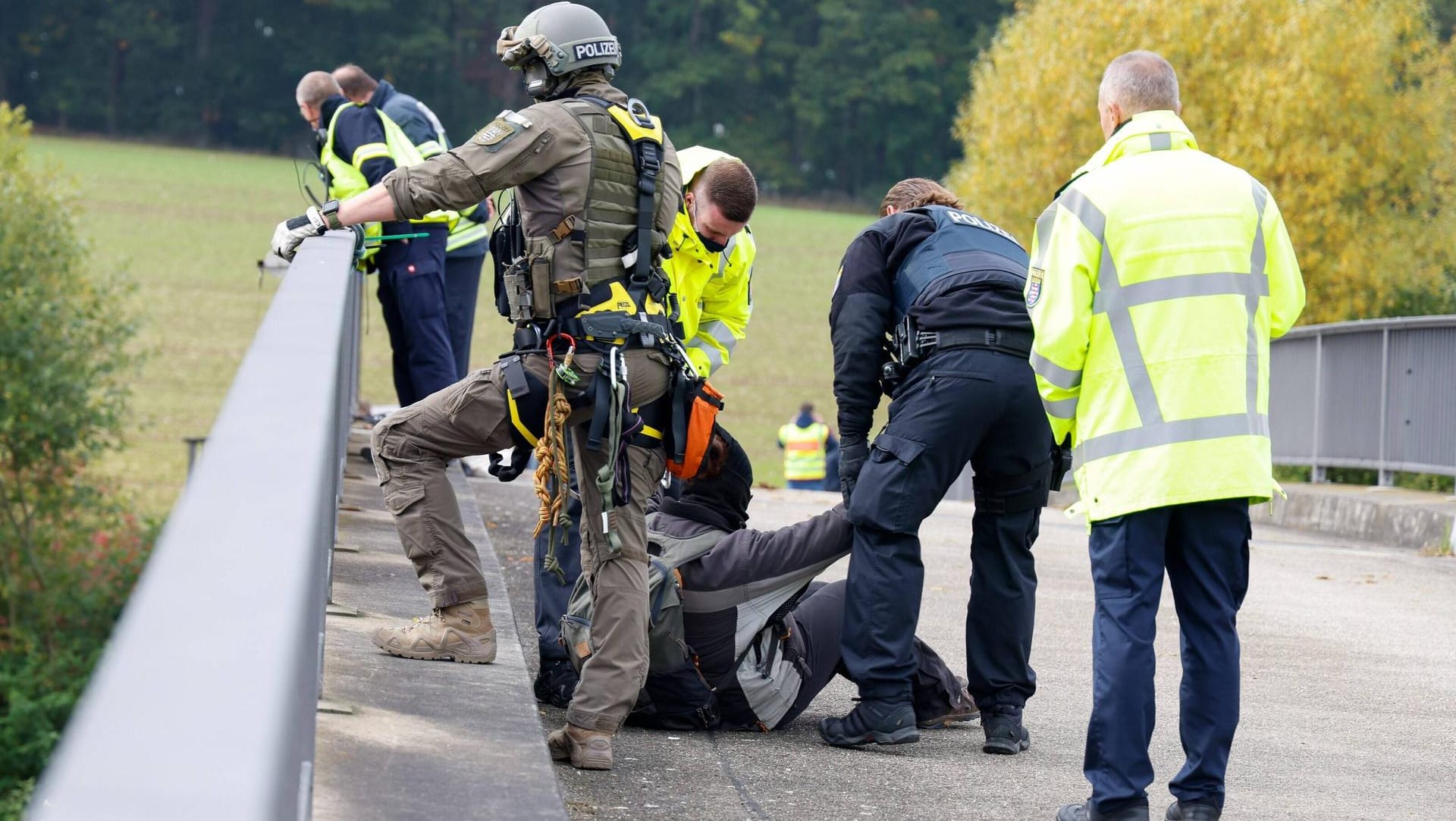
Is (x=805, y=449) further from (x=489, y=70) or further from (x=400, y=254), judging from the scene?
(x=489, y=70)

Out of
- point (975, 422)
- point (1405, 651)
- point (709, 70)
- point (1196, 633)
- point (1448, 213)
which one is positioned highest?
point (709, 70)

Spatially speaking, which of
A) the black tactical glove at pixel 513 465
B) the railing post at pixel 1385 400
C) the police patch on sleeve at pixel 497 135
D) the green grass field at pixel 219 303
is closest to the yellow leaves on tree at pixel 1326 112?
the railing post at pixel 1385 400

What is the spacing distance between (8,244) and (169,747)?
3525 centimetres

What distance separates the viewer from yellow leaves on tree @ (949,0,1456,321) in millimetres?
21328

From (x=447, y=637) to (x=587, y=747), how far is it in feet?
1.61

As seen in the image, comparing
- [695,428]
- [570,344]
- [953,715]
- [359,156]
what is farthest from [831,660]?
[359,156]

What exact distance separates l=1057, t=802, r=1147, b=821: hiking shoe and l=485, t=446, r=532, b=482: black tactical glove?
5.33 ft

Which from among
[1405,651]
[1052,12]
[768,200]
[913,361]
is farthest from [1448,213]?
[768,200]

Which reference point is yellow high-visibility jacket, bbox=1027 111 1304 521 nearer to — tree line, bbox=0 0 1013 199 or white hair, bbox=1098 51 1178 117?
white hair, bbox=1098 51 1178 117

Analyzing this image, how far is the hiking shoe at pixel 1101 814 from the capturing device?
3.88m

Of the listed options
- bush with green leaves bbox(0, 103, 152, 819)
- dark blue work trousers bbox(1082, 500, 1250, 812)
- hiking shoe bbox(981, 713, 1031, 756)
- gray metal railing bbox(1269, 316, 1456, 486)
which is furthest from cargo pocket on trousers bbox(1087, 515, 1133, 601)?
bush with green leaves bbox(0, 103, 152, 819)

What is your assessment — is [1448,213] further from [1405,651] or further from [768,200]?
[768,200]

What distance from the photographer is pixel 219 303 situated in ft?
148

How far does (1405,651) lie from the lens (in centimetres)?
684
